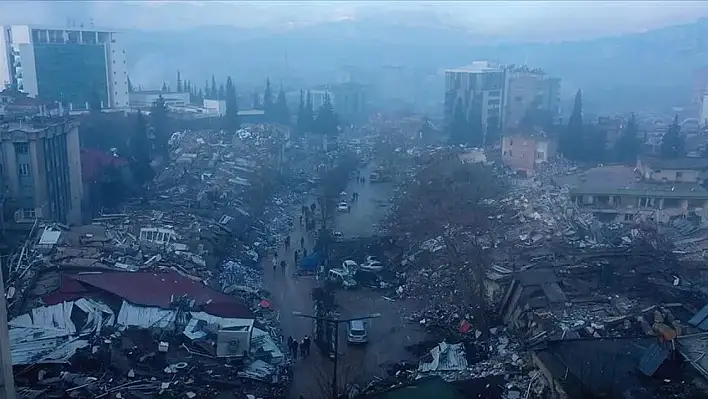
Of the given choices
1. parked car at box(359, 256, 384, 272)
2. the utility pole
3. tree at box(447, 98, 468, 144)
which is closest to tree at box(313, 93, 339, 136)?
tree at box(447, 98, 468, 144)

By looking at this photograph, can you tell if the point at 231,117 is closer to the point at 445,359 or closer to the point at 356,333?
the point at 356,333

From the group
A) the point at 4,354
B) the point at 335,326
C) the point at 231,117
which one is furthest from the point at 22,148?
the point at 231,117

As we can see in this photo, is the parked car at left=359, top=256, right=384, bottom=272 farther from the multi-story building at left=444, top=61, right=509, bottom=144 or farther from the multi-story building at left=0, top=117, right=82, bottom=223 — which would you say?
the multi-story building at left=444, top=61, right=509, bottom=144

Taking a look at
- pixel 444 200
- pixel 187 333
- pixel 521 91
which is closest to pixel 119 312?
pixel 187 333

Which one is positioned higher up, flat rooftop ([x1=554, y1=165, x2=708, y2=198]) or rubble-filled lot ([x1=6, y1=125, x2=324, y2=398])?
flat rooftop ([x1=554, y1=165, x2=708, y2=198])

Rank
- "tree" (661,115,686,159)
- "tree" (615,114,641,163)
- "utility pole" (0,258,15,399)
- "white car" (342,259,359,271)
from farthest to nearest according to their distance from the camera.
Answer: "tree" (615,114,641,163), "tree" (661,115,686,159), "white car" (342,259,359,271), "utility pole" (0,258,15,399)

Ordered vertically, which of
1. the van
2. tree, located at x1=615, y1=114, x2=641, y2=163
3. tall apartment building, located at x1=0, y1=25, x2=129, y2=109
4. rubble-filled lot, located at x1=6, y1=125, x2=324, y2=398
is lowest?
the van

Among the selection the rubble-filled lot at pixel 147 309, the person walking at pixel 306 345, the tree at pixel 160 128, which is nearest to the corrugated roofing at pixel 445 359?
the person walking at pixel 306 345
